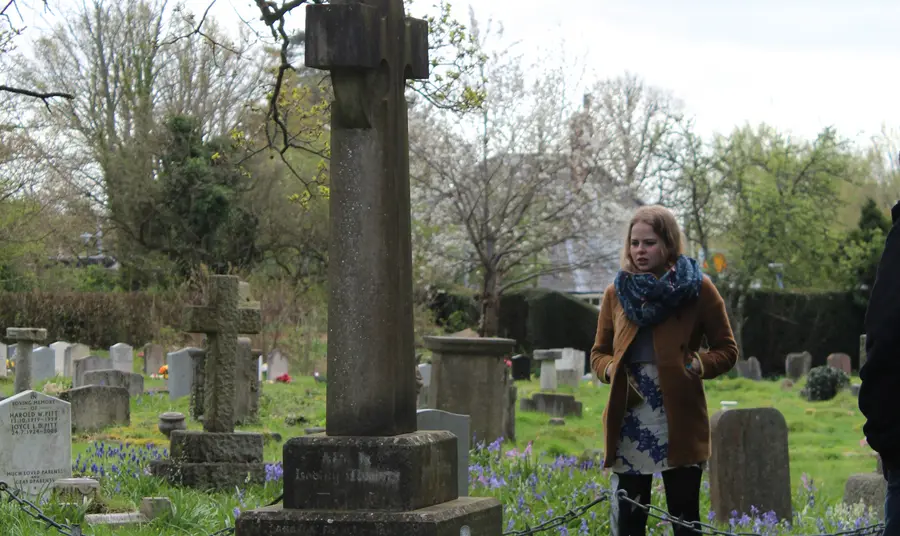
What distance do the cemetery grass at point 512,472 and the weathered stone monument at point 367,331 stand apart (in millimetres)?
2368

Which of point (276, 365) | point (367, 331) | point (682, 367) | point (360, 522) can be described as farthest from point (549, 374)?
point (360, 522)

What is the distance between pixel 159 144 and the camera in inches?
1330

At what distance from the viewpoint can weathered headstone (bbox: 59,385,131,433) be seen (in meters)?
16.0

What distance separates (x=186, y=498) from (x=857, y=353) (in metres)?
32.4

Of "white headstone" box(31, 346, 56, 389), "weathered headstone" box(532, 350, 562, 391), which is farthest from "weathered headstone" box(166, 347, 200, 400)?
"weathered headstone" box(532, 350, 562, 391)

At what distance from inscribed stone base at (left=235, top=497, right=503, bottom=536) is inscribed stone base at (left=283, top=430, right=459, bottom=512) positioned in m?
0.06

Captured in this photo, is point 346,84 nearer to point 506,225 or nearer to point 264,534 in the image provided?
point 264,534

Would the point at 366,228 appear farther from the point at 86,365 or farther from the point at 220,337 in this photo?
the point at 86,365

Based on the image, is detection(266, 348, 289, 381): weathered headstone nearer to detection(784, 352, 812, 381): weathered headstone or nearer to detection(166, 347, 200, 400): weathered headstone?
detection(166, 347, 200, 400): weathered headstone

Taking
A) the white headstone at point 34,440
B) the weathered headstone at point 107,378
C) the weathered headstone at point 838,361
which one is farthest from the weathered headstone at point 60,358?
the weathered headstone at point 838,361

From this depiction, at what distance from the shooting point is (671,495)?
5523mm

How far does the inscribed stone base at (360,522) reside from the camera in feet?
15.8

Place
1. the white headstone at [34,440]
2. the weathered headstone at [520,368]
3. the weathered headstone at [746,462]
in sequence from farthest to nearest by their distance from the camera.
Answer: the weathered headstone at [520,368], the white headstone at [34,440], the weathered headstone at [746,462]

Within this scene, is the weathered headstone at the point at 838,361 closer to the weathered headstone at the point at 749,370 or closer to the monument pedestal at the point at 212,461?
the weathered headstone at the point at 749,370
